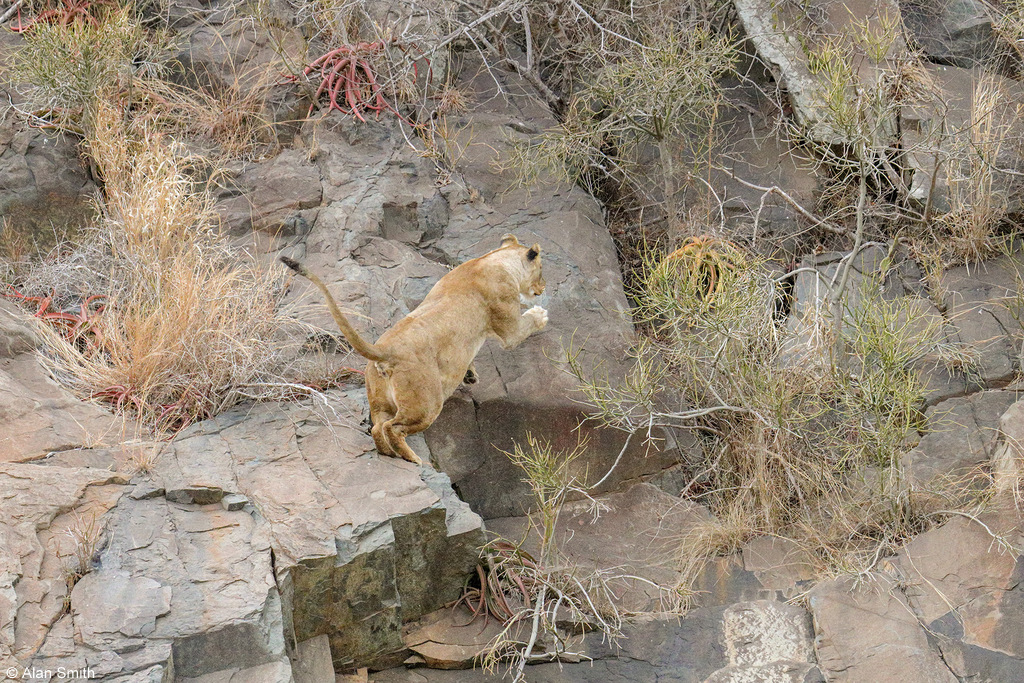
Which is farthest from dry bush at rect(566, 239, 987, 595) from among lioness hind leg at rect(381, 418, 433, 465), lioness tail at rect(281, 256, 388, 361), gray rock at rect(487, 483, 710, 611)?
lioness tail at rect(281, 256, 388, 361)

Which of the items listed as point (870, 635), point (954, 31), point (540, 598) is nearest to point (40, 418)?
point (540, 598)

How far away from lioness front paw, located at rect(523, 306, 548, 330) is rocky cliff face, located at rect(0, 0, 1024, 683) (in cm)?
28

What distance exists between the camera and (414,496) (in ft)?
17.8

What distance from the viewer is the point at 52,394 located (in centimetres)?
596

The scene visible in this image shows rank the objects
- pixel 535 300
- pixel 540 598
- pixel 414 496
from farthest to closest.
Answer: pixel 535 300 < pixel 540 598 < pixel 414 496

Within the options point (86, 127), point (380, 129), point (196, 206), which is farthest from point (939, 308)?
point (86, 127)

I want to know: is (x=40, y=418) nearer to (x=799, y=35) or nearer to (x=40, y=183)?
(x=40, y=183)

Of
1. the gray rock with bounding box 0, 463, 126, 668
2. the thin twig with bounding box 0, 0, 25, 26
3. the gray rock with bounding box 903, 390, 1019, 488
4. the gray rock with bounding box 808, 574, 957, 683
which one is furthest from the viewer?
the thin twig with bounding box 0, 0, 25, 26

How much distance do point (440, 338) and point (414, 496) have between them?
987mm

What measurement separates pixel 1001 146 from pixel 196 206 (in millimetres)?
6249

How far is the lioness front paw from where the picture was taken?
6.72 m

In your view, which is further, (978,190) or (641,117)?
→ (641,117)

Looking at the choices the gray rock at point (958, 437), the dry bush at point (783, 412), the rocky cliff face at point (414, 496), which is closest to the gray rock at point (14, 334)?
the rocky cliff face at point (414, 496)

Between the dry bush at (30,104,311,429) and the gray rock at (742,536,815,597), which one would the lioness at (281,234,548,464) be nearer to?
the dry bush at (30,104,311,429)
